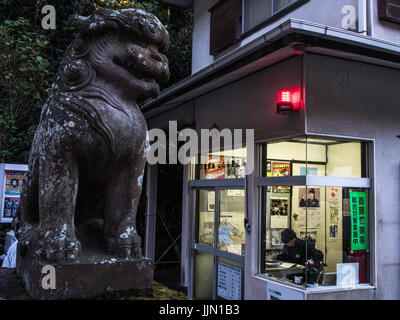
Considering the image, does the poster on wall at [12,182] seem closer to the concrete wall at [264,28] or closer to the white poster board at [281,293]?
the concrete wall at [264,28]

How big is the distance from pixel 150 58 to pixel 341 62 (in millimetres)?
3463

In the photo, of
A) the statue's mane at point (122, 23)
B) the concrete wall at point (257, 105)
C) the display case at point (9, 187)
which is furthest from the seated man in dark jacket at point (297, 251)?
the display case at point (9, 187)

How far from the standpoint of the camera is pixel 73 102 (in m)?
2.16

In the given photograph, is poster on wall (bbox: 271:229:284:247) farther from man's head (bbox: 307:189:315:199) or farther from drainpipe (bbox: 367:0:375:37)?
drainpipe (bbox: 367:0:375:37)

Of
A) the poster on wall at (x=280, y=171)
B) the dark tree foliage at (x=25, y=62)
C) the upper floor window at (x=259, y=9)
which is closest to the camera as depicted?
the poster on wall at (x=280, y=171)

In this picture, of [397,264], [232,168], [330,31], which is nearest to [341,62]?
[330,31]

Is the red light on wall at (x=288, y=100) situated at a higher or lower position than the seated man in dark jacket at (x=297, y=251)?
higher

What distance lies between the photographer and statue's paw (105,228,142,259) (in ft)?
7.39

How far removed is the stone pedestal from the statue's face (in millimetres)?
1034

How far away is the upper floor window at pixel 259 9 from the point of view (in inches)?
239

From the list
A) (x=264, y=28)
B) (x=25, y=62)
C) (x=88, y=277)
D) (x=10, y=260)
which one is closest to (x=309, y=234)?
(x=264, y=28)

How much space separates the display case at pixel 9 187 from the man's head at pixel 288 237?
4338 millimetres

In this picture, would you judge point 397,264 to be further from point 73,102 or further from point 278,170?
point 73,102
